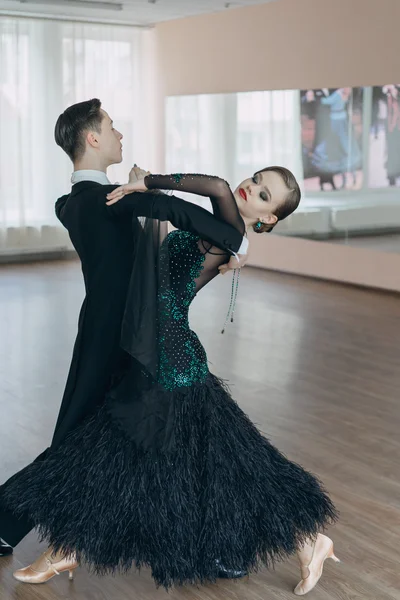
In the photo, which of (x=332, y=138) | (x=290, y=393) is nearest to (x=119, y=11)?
(x=332, y=138)

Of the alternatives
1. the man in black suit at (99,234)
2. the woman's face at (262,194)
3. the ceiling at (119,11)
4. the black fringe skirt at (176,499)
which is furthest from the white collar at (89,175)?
the ceiling at (119,11)

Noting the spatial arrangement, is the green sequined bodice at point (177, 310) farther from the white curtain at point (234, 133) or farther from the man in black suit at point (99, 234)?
the white curtain at point (234, 133)

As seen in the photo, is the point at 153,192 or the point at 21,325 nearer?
the point at 153,192

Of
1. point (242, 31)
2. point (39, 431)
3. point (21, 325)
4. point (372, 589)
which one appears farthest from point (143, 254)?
point (242, 31)

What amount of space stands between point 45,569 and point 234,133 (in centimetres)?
656

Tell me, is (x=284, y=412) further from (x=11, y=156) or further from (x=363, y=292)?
(x=11, y=156)

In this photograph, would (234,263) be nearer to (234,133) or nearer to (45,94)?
(234,133)

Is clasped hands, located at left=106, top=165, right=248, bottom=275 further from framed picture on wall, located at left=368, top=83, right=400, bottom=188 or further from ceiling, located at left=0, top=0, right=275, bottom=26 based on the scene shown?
ceiling, located at left=0, top=0, right=275, bottom=26

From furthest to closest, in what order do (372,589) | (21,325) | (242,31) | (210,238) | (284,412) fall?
(242,31), (21,325), (284,412), (372,589), (210,238)

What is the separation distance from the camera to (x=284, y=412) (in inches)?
159

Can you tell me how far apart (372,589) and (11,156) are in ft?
23.9

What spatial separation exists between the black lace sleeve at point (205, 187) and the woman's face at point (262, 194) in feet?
0.22

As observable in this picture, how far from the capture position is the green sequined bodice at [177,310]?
222 cm

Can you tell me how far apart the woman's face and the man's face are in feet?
1.15
